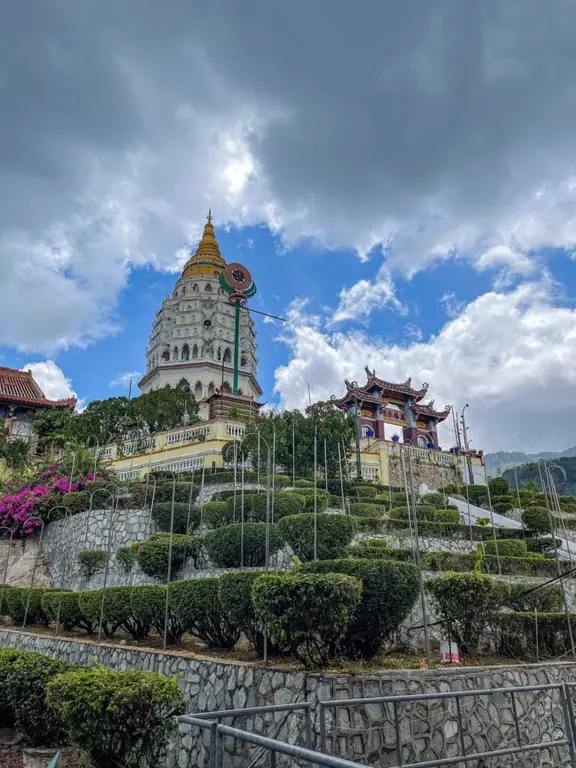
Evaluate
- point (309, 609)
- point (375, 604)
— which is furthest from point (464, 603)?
point (309, 609)

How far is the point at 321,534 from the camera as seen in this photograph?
13125 millimetres

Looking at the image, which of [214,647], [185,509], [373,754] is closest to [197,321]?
[185,509]

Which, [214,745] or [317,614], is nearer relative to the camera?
[214,745]

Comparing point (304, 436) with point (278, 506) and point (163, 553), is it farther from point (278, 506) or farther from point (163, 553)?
point (163, 553)

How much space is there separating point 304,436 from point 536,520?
406 inches

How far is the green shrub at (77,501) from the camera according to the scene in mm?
20703

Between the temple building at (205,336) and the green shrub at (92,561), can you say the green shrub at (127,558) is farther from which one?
the temple building at (205,336)

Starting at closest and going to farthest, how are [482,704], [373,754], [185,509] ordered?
1. [373,754]
2. [482,704]
3. [185,509]

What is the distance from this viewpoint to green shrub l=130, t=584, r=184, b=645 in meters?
10.4

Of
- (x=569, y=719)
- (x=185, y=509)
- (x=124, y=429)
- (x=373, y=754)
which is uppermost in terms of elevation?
(x=124, y=429)

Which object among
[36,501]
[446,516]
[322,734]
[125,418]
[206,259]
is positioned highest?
[206,259]

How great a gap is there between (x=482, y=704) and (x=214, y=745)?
4951 millimetres

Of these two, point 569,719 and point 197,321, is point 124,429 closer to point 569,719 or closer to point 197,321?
point 197,321

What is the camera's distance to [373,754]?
656 cm
